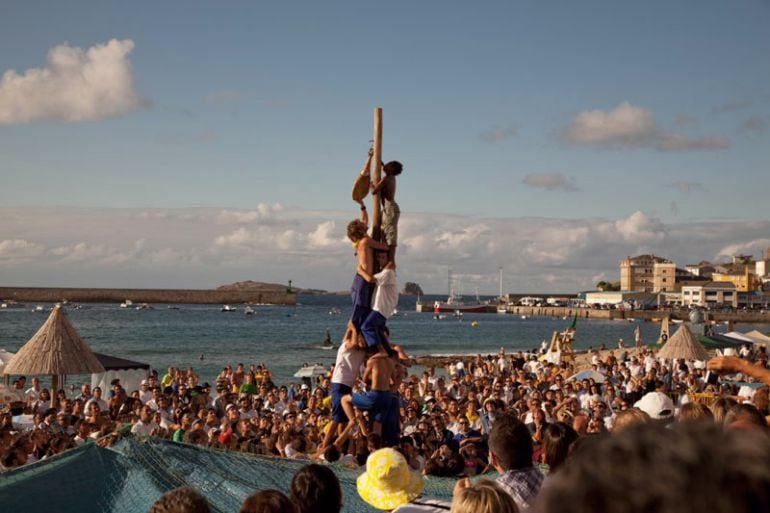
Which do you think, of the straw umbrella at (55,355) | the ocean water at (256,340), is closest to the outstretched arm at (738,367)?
the straw umbrella at (55,355)

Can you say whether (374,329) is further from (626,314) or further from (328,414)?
(626,314)

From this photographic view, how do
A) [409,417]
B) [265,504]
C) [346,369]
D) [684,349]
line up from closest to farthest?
1. [265,504]
2. [346,369]
3. [409,417]
4. [684,349]

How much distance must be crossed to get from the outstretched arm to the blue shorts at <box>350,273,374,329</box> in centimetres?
573

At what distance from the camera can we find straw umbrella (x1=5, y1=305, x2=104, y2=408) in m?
14.1

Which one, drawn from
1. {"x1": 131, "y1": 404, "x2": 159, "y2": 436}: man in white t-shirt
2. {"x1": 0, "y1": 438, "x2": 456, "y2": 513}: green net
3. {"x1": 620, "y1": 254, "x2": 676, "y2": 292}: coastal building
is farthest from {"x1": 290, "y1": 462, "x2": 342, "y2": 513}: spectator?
{"x1": 620, "y1": 254, "x2": 676, "y2": 292}: coastal building

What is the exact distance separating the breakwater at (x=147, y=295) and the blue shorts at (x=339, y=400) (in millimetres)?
171842

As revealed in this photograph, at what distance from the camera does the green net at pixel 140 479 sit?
6922 millimetres

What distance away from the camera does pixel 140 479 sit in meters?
7.23

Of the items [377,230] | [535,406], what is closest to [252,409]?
[535,406]

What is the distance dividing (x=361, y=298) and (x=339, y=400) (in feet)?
4.10

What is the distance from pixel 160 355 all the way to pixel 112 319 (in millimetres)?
50494

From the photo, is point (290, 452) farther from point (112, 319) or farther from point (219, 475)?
point (112, 319)

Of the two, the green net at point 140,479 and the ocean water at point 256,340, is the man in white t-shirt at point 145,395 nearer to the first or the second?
the green net at point 140,479

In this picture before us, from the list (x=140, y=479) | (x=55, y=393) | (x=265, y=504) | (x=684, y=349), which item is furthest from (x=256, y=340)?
(x=265, y=504)
